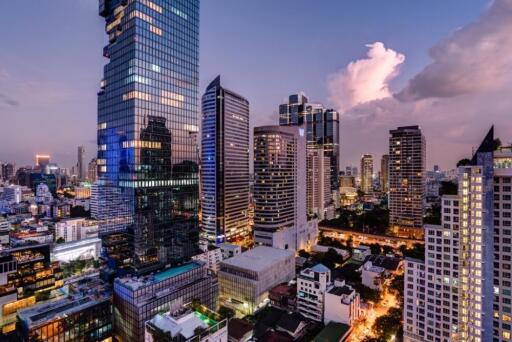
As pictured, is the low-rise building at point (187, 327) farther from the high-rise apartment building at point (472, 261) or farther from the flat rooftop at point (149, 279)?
the high-rise apartment building at point (472, 261)

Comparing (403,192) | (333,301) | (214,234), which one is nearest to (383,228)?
(403,192)

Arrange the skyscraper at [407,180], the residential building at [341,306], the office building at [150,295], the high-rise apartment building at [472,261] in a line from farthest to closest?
1. the skyscraper at [407,180]
2. the residential building at [341,306]
3. the office building at [150,295]
4. the high-rise apartment building at [472,261]

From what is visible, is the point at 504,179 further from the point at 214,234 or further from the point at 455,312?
the point at 214,234

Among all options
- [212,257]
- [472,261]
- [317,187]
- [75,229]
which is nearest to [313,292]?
[472,261]

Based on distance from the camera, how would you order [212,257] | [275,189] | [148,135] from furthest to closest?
1. [275,189]
2. [212,257]
3. [148,135]

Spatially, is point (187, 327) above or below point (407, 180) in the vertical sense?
below

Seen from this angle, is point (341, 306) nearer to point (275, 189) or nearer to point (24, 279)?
point (275, 189)

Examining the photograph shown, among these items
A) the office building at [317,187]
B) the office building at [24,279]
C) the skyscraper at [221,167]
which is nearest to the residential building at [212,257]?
the skyscraper at [221,167]
